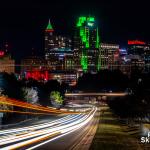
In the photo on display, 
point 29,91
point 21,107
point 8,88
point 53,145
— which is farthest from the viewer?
point 29,91

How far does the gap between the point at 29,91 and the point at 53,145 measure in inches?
2723

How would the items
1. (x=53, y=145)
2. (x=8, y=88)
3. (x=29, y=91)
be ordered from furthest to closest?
(x=29, y=91), (x=8, y=88), (x=53, y=145)

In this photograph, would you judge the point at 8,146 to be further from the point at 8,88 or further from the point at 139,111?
the point at 8,88

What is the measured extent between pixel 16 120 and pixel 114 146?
145 feet

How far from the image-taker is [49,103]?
455 feet

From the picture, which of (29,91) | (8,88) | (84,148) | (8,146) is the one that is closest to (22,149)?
(8,146)

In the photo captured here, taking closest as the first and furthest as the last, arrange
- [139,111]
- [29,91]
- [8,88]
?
[139,111], [8,88], [29,91]

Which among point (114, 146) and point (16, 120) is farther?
point (16, 120)

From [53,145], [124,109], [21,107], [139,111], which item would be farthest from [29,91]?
[53,145]

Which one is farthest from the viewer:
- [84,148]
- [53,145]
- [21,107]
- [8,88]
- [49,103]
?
[49,103]

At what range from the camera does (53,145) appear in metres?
39.1

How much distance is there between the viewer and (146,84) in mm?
103938

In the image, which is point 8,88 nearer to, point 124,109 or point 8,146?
point 124,109

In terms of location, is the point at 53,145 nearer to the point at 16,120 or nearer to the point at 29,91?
the point at 16,120
